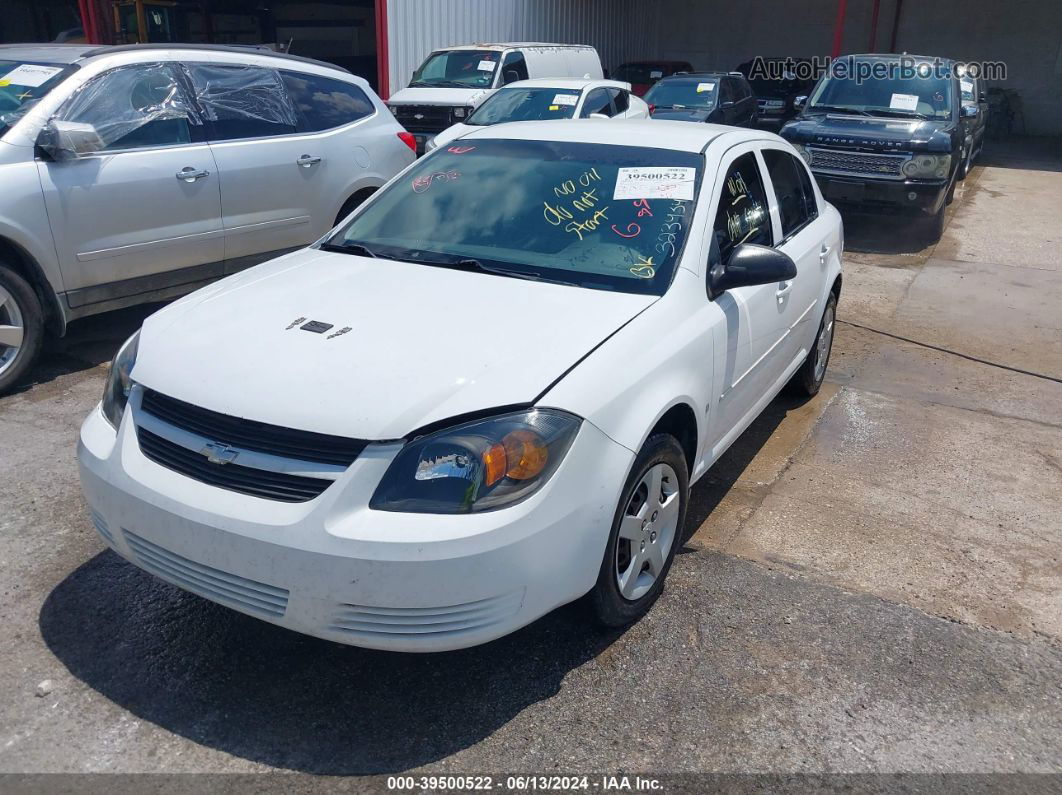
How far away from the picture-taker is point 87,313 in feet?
18.8

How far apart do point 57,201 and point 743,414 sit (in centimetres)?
407

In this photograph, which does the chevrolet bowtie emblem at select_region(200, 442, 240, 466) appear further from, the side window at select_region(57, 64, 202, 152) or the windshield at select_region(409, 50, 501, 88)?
the windshield at select_region(409, 50, 501, 88)

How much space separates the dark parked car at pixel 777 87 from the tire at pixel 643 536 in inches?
648

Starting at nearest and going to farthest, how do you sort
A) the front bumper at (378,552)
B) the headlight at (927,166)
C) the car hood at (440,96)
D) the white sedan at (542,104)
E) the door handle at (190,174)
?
the front bumper at (378,552) → the door handle at (190,174) → the headlight at (927,166) → the white sedan at (542,104) → the car hood at (440,96)

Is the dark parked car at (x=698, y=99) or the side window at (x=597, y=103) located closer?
the side window at (x=597, y=103)

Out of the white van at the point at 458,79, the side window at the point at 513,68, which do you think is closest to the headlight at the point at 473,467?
the white van at the point at 458,79

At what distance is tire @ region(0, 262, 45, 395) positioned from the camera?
17.3 ft

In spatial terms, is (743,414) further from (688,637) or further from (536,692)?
(536,692)

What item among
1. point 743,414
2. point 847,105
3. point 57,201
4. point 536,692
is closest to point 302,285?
point 536,692

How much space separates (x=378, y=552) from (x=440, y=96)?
1234cm

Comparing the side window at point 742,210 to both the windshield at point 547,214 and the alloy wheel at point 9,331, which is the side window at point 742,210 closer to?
the windshield at point 547,214

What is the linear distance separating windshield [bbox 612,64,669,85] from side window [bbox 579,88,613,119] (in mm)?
7410

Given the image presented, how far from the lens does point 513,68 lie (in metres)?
14.5

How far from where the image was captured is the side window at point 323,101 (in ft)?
22.6
